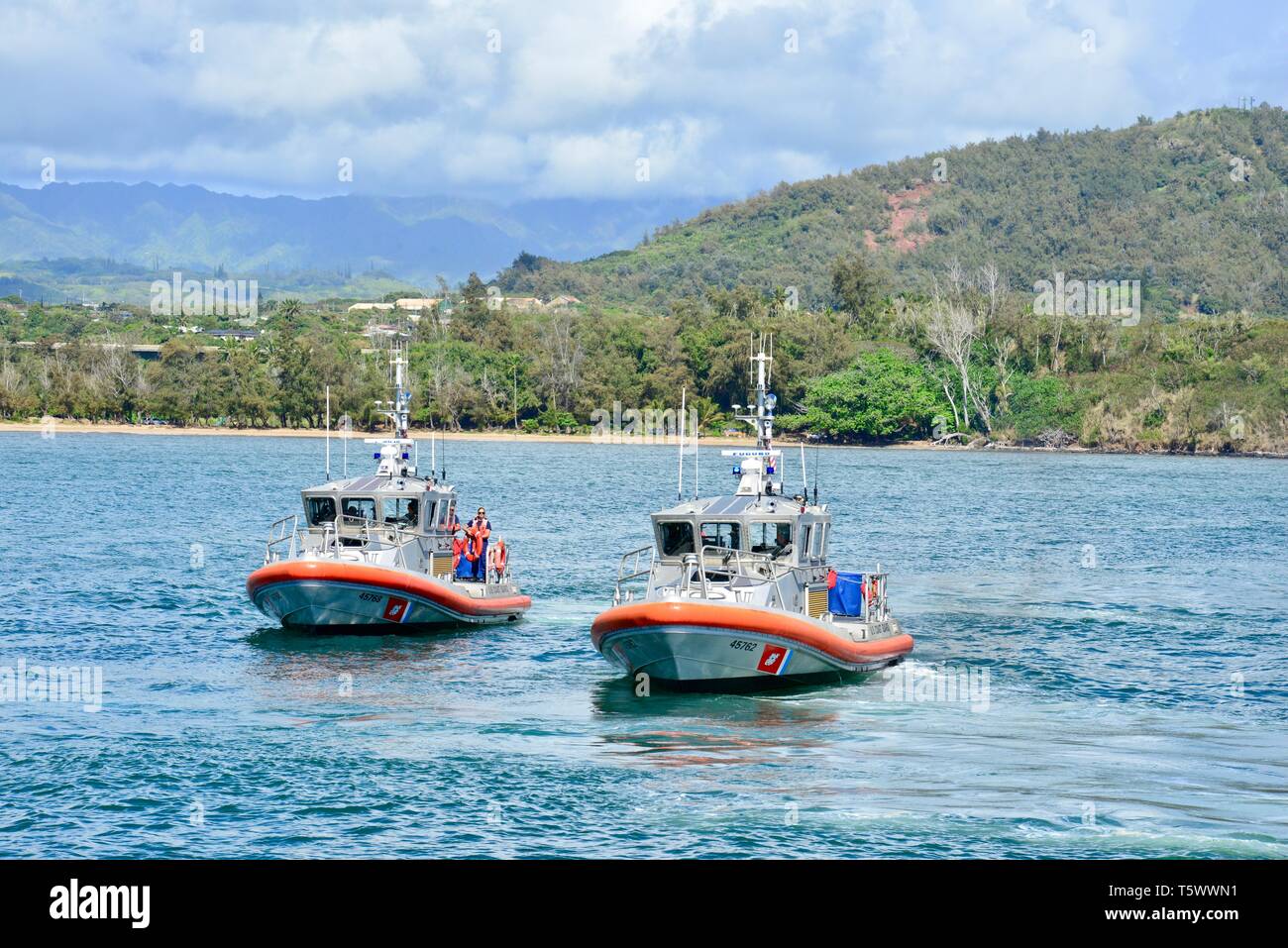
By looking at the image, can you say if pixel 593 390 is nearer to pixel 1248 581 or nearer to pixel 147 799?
pixel 1248 581

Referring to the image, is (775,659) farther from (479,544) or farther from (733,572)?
(479,544)

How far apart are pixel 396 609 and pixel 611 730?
34.6ft

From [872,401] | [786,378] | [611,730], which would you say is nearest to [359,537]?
[611,730]

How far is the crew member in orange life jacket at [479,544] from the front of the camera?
117 ft

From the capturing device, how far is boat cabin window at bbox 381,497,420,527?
3462cm

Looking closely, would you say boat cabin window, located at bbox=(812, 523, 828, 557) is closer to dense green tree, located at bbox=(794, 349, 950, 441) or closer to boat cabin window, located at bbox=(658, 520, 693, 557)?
boat cabin window, located at bbox=(658, 520, 693, 557)

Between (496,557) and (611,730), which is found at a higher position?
(496,557)

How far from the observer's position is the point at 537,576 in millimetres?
44750

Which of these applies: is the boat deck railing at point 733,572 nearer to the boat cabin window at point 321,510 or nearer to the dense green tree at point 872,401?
the boat cabin window at point 321,510

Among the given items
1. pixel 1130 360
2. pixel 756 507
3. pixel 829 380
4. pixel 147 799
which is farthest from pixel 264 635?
pixel 1130 360

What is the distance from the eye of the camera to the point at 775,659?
26.2m

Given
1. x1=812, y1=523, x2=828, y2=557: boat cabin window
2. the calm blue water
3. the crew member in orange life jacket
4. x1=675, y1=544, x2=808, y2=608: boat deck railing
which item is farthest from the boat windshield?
x1=812, y1=523, x2=828, y2=557: boat cabin window

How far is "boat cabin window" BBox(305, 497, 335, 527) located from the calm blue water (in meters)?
2.73
